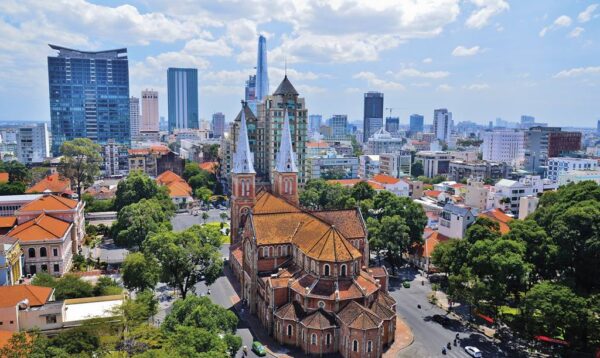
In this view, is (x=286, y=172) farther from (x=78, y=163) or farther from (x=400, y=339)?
(x=78, y=163)

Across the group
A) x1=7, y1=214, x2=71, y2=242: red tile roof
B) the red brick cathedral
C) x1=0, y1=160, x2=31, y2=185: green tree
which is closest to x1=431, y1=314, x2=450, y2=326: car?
the red brick cathedral

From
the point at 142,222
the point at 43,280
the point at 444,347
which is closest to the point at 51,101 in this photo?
the point at 142,222

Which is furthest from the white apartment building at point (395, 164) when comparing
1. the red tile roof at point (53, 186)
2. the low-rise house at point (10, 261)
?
the low-rise house at point (10, 261)

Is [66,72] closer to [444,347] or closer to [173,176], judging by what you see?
[173,176]

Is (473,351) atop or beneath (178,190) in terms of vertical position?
beneath

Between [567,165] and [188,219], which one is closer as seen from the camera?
[188,219]

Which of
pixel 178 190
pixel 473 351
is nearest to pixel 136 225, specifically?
pixel 473 351
